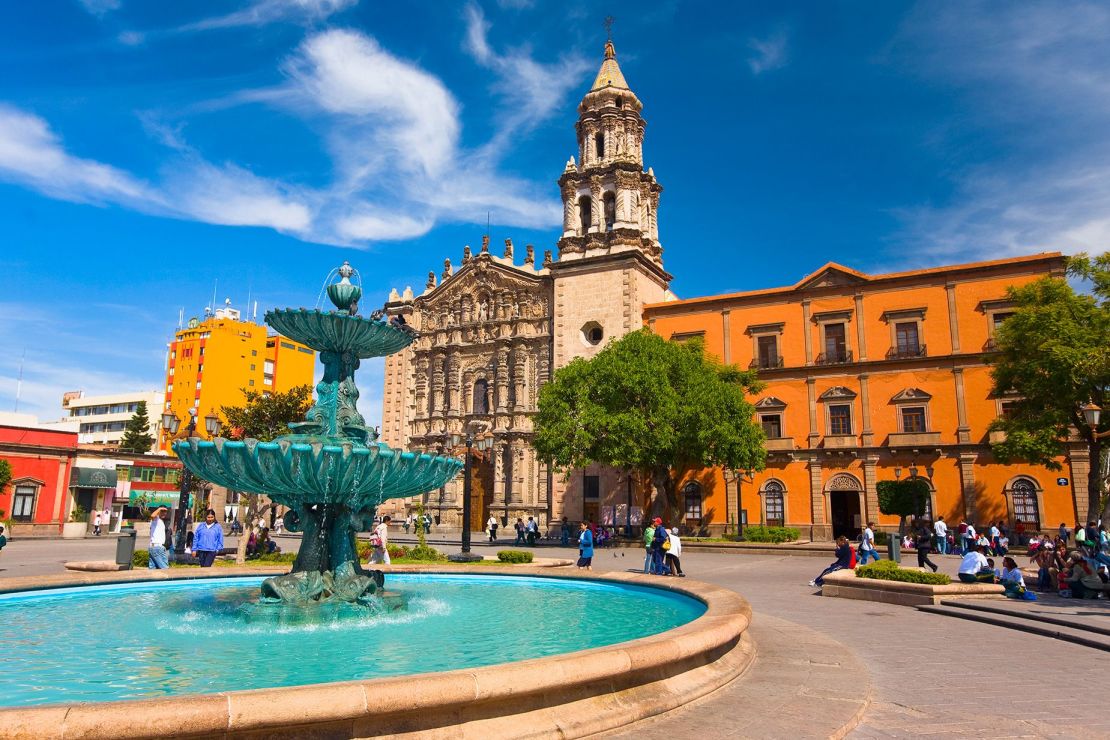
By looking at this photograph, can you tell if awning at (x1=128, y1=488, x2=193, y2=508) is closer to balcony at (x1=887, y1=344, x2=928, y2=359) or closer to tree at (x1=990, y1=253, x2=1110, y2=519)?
balcony at (x1=887, y1=344, x2=928, y2=359)

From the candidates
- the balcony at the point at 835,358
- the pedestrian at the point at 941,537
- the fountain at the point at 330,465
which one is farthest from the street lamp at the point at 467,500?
the balcony at the point at 835,358

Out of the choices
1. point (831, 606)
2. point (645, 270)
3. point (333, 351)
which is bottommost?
point (831, 606)

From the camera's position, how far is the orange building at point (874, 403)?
29109mm

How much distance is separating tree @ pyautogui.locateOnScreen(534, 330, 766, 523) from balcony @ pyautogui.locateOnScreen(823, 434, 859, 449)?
4.58 m

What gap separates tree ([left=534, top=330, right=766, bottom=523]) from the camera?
89.6ft

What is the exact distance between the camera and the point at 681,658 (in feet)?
17.8

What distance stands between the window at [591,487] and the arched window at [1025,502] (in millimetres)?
17321

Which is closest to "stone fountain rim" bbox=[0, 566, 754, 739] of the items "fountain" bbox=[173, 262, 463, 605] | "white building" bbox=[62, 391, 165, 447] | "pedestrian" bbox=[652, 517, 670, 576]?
"fountain" bbox=[173, 262, 463, 605]

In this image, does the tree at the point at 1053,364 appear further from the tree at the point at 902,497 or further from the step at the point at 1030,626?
the step at the point at 1030,626

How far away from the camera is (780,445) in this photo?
32469mm

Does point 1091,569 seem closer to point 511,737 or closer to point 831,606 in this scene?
point 831,606

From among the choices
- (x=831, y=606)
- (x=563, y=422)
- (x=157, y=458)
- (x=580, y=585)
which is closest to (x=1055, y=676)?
(x=831, y=606)

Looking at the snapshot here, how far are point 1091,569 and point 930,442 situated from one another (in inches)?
748

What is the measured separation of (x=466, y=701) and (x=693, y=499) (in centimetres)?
3057
